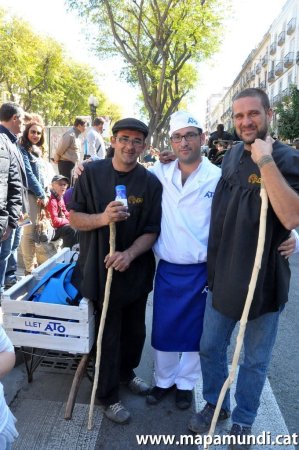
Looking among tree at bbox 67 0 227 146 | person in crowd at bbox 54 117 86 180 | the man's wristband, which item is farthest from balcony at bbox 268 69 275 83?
the man's wristband

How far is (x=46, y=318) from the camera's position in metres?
2.75

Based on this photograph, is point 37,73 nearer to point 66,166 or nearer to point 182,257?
point 66,166

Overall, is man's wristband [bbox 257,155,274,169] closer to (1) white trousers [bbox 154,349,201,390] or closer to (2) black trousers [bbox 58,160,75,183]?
(1) white trousers [bbox 154,349,201,390]

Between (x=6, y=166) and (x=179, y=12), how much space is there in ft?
46.5

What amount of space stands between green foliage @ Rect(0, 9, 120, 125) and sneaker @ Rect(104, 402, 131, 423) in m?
26.5

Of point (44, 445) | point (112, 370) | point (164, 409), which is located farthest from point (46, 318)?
point (164, 409)

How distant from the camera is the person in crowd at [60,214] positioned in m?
5.39

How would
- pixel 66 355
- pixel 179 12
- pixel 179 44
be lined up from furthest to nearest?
pixel 179 44 → pixel 179 12 → pixel 66 355

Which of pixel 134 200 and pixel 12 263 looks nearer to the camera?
pixel 134 200

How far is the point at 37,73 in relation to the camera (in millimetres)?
31906

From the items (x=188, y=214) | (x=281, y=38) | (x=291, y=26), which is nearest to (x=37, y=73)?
(x=291, y=26)

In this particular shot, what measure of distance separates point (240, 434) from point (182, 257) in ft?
4.08

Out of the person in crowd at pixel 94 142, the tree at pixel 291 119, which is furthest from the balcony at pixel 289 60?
the person in crowd at pixel 94 142

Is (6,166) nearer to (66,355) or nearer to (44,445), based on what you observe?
(66,355)
